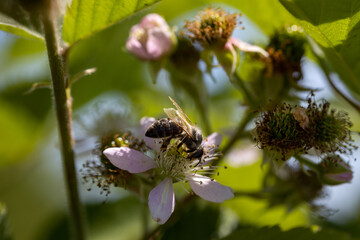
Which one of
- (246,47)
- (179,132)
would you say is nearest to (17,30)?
(179,132)

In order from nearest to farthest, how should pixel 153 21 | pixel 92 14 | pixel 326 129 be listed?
pixel 92 14, pixel 326 129, pixel 153 21

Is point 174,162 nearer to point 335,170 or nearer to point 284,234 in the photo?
point 284,234

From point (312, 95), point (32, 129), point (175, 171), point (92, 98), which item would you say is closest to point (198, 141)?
point (175, 171)

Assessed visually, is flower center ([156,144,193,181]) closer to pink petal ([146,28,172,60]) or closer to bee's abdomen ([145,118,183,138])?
bee's abdomen ([145,118,183,138])

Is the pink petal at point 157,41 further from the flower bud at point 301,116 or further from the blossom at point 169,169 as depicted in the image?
the flower bud at point 301,116

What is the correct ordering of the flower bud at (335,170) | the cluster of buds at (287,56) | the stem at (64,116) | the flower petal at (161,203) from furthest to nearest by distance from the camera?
the cluster of buds at (287,56), the flower bud at (335,170), the flower petal at (161,203), the stem at (64,116)

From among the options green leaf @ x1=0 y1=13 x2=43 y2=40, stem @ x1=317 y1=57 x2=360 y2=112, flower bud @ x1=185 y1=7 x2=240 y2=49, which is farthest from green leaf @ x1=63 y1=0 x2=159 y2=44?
stem @ x1=317 y1=57 x2=360 y2=112

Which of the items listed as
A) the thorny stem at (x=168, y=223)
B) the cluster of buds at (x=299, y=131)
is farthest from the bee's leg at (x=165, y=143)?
the cluster of buds at (x=299, y=131)

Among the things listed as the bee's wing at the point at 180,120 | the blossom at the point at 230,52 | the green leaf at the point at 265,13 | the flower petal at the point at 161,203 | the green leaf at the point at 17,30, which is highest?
the green leaf at the point at 17,30
